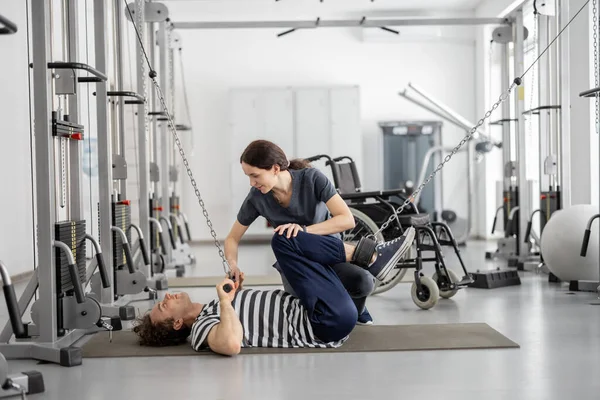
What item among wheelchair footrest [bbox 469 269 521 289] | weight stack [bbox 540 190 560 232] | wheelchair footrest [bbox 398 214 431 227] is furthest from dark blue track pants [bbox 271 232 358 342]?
weight stack [bbox 540 190 560 232]

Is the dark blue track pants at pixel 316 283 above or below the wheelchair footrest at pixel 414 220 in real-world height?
below

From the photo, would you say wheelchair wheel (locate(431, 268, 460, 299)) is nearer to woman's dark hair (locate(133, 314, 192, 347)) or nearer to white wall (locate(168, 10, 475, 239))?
woman's dark hair (locate(133, 314, 192, 347))

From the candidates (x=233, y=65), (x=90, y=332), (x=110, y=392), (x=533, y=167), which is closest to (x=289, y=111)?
(x=233, y=65)

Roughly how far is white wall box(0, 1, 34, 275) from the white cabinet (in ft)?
13.4

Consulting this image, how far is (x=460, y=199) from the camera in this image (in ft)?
36.8

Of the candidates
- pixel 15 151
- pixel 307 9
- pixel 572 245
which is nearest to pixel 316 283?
pixel 572 245

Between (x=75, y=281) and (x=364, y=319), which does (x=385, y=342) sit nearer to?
(x=364, y=319)

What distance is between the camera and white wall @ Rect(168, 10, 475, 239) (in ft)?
37.2

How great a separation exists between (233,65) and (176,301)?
27.5ft

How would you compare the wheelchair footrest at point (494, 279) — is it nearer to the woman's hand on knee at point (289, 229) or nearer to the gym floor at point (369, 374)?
the gym floor at point (369, 374)

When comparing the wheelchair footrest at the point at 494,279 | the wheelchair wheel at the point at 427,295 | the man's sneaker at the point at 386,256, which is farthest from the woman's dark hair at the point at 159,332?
the wheelchair footrest at the point at 494,279

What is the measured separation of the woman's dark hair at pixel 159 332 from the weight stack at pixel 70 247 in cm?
43

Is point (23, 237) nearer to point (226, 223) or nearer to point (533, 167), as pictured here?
point (226, 223)

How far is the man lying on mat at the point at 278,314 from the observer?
339 cm
